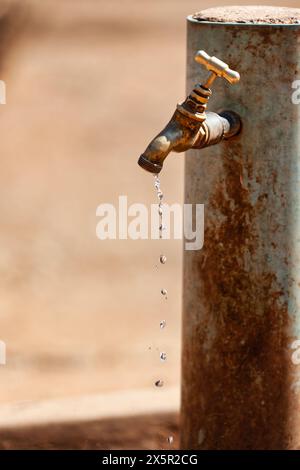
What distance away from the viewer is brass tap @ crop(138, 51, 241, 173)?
1595 millimetres

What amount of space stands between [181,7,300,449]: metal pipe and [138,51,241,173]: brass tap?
0.45ft

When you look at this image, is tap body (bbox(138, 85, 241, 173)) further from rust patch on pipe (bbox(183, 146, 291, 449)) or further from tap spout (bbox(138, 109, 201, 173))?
rust patch on pipe (bbox(183, 146, 291, 449))

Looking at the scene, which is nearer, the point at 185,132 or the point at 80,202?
the point at 185,132

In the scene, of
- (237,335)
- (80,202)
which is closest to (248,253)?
(237,335)

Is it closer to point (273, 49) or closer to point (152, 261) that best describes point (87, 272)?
point (152, 261)

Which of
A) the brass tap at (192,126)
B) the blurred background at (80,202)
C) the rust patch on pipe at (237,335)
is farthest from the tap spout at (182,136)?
the blurred background at (80,202)

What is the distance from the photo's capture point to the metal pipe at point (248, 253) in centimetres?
178

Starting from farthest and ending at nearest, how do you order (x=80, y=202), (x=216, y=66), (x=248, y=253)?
(x=80, y=202), (x=248, y=253), (x=216, y=66)

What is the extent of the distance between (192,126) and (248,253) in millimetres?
343

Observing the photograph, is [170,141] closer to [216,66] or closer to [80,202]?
[216,66]

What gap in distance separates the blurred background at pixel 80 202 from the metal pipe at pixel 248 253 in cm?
146

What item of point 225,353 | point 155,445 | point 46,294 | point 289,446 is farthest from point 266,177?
point 46,294

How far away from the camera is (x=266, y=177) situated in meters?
1.82

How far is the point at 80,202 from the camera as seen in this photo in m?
4.78
